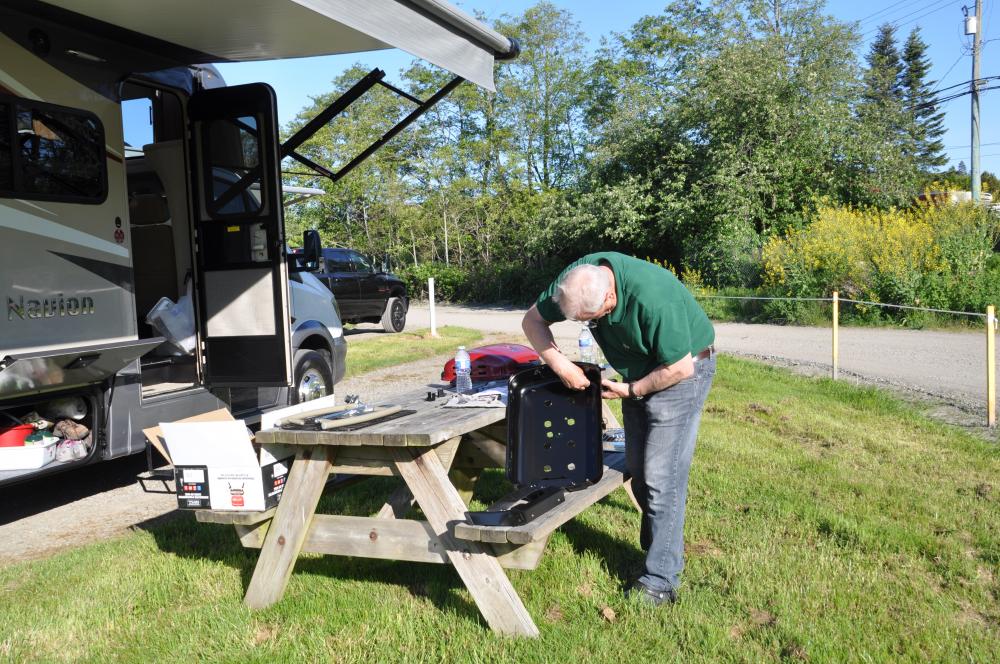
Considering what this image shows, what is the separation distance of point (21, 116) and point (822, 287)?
14.9m

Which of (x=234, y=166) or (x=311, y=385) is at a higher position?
(x=234, y=166)

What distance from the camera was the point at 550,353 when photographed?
348 centimetres

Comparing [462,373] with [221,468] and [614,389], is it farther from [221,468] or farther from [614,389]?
[221,468]

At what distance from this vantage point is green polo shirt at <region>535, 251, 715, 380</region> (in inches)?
132

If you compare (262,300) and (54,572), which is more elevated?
(262,300)

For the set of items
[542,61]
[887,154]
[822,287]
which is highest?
[542,61]

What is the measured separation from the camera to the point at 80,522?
5.27 m

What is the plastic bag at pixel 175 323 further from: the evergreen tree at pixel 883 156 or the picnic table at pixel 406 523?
the evergreen tree at pixel 883 156

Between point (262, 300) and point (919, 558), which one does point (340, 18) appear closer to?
point (262, 300)

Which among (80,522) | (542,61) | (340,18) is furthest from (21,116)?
(542,61)

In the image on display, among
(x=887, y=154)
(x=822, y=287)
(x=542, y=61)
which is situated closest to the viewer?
(x=822, y=287)

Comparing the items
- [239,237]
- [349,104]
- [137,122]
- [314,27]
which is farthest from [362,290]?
[314,27]

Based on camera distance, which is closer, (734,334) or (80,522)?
(80,522)

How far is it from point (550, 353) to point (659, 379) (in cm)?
47
